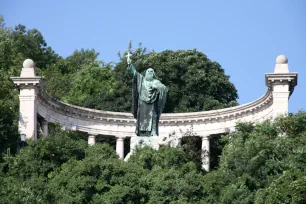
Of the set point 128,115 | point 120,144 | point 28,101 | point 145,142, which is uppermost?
point 28,101

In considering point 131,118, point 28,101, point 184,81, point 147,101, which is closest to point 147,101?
point 147,101

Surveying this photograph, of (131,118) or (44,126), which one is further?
(131,118)

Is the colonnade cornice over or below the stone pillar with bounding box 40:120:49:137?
over

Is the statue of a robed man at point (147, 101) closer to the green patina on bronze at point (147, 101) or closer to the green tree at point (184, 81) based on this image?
the green patina on bronze at point (147, 101)

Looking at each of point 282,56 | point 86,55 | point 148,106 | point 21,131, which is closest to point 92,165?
point 148,106

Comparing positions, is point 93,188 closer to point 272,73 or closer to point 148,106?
point 148,106

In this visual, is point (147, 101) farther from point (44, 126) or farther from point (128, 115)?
point (128, 115)

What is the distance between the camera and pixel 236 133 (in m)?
91.3

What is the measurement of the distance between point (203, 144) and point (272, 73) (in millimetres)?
7633

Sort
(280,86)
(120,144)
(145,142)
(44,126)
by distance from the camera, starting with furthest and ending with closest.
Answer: (120,144) < (44,126) < (280,86) < (145,142)

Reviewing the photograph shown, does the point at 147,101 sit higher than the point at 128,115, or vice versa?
the point at 128,115

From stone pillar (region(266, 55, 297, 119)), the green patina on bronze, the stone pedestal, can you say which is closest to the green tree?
the stone pedestal

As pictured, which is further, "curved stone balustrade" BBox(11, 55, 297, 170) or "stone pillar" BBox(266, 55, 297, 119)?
"stone pillar" BBox(266, 55, 297, 119)

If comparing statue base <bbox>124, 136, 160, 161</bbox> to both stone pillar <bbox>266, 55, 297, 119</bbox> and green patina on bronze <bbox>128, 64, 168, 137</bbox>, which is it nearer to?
green patina on bronze <bbox>128, 64, 168, 137</bbox>
